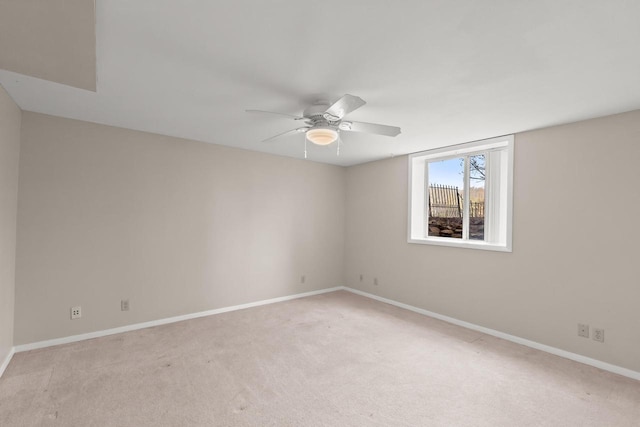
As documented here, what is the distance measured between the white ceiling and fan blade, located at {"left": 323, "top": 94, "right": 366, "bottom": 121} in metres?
0.19

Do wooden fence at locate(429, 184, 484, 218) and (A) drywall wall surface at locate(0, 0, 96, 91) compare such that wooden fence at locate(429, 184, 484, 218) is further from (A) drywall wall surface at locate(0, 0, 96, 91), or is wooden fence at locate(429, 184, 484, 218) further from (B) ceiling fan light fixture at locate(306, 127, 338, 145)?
(A) drywall wall surface at locate(0, 0, 96, 91)

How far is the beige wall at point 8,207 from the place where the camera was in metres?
2.41

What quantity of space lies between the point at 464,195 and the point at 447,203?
309 mm

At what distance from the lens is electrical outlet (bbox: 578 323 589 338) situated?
108 inches

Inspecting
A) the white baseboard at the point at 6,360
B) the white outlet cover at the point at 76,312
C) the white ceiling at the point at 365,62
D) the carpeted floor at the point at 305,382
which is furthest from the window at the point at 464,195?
the white baseboard at the point at 6,360

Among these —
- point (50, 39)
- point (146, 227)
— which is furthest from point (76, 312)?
point (50, 39)

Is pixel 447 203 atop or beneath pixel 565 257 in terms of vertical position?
atop

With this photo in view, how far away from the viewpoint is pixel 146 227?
350 centimetres

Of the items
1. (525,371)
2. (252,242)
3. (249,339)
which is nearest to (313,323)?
(249,339)

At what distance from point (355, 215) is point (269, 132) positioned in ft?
7.98

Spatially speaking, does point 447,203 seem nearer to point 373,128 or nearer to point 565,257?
point 565,257

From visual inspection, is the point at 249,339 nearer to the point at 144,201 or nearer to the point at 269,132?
the point at 144,201

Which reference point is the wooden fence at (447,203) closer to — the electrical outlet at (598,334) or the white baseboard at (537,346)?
the white baseboard at (537,346)

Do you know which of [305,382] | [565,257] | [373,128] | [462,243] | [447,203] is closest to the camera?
[305,382]
